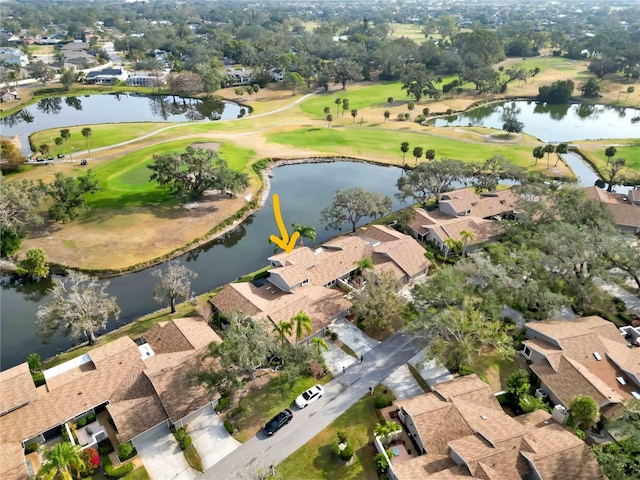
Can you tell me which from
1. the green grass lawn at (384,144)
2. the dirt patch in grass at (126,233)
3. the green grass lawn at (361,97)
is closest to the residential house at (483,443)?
the dirt patch in grass at (126,233)

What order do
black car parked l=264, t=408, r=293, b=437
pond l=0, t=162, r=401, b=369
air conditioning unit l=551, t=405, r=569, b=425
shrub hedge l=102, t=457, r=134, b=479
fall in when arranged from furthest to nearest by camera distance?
pond l=0, t=162, r=401, b=369, black car parked l=264, t=408, r=293, b=437, air conditioning unit l=551, t=405, r=569, b=425, shrub hedge l=102, t=457, r=134, b=479

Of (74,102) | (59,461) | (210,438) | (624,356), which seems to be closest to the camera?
(59,461)

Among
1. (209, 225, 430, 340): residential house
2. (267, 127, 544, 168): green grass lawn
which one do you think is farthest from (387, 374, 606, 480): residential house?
(267, 127, 544, 168): green grass lawn

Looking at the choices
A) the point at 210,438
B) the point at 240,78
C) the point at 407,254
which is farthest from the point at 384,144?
the point at 240,78

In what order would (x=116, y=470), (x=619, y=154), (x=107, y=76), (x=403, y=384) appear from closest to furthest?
(x=116, y=470)
(x=403, y=384)
(x=619, y=154)
(x=107, y=76)

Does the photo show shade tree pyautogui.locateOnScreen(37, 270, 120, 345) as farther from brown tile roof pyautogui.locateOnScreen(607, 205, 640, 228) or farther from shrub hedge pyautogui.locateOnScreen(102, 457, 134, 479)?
brown tile roof pyautogui.locateOnScreen(607, 205, 640, 228)

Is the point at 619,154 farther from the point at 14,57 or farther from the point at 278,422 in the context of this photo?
the point at 14,57
